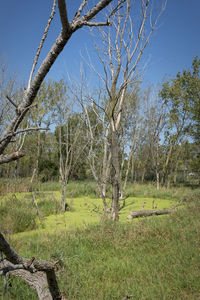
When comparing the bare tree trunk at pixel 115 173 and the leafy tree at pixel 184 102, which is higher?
→ the leafy tree at pixel 184 102

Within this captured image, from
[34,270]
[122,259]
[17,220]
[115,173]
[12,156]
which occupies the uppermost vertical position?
[12,156]

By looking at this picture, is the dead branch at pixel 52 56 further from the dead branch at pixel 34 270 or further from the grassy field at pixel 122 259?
the grassy field at pixel 122 259

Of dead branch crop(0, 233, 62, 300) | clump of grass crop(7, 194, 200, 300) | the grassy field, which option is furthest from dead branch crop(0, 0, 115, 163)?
clump of grass crop(7, 194, 200, 300)

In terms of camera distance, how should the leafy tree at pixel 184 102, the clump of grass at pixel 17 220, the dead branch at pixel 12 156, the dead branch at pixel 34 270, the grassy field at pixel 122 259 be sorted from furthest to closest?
the leafy tree at pixel 184 102, the clump of grass at pixel 17 220, the grassy field at pixel 122 259, the dead branch at pixel 34 270, the dead branch at pixel 12 156

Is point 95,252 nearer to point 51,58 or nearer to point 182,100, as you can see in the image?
point 51,58

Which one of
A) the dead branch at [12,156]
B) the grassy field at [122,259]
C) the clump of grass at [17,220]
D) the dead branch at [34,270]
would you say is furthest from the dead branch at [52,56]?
the clump of grass at [17,220]

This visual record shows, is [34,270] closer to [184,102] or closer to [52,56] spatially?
[52,56]

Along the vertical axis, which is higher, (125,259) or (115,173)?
(115,173)

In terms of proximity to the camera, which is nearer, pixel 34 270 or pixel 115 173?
pixel 34 270

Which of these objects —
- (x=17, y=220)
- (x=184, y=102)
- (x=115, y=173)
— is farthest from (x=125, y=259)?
(x=184, y=102)

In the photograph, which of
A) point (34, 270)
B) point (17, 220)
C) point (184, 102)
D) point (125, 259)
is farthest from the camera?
point (184, 102)

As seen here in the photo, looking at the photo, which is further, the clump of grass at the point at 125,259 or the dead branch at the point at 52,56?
the clump of grass at the point at 125,259

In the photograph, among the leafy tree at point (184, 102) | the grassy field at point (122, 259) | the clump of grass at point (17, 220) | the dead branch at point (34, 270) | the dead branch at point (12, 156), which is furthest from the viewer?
the leafy tree at point (184, 102)

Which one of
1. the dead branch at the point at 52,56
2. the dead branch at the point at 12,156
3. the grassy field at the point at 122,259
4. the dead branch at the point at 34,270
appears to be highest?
the dead branch at the point at 52,56
